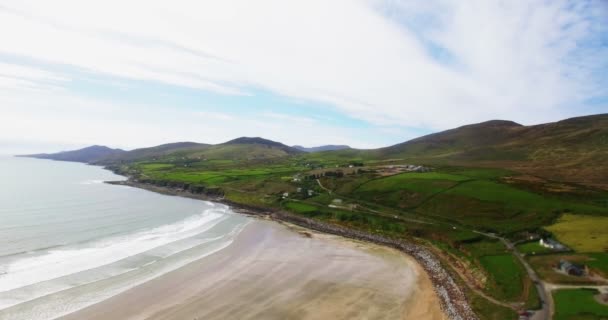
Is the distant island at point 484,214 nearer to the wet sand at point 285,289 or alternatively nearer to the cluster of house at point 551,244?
the cluster of house at point 551,244

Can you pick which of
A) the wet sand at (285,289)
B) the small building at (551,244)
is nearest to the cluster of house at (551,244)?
the small building at (551,244)

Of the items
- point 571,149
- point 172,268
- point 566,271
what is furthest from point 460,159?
point 172,268

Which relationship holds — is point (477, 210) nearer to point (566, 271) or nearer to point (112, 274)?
point (566, 271)

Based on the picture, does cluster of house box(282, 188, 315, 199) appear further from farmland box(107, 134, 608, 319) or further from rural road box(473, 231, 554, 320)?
rural road box(473, 231, 554, 320)

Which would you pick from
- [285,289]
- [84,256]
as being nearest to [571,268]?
[285,289]

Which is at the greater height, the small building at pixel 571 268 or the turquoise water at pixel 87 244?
→ the small building at pixel 571 268

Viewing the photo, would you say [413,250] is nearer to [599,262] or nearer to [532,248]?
[532,248]
